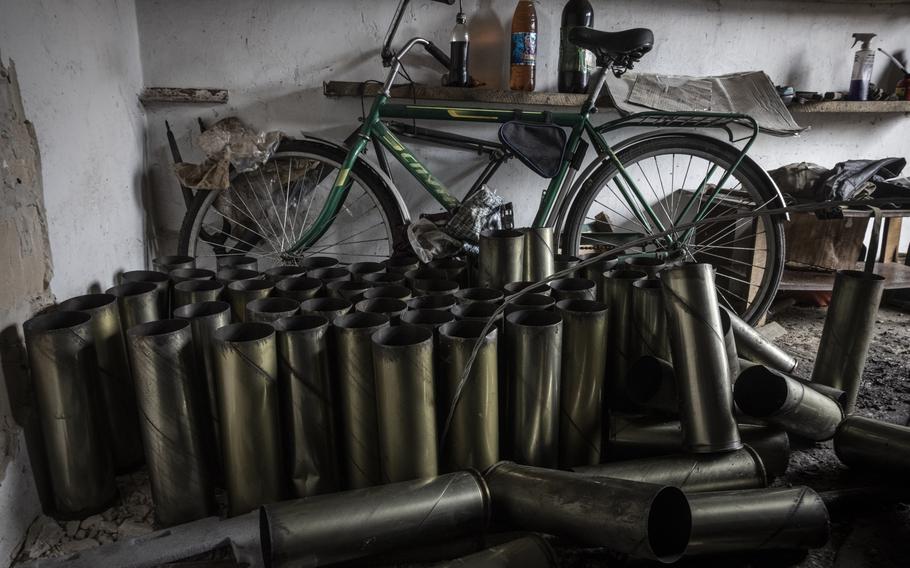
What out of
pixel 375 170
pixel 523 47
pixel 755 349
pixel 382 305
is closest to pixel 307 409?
pixel 382 305

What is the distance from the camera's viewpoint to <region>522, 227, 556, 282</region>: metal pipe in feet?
5.68

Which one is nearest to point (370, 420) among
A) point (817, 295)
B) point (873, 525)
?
point (873, 525)

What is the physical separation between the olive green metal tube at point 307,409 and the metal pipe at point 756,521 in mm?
736

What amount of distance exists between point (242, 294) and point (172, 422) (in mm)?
398

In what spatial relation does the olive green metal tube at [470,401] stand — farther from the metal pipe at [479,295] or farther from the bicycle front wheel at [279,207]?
the bicycle front wheel at [279,207]

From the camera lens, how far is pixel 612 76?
8.18 feet

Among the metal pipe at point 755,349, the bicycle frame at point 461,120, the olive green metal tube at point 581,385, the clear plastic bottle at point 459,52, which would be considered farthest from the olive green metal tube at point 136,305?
the metal pipe at point 755,349

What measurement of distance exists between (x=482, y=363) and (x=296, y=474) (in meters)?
0.46

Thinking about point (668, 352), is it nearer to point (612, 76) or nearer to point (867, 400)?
point (867, 400)

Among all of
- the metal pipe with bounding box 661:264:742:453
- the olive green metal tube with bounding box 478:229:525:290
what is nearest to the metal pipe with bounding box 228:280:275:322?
the olive green metal tube with bounding box 478:229:525:290

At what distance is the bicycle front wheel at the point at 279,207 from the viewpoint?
2197 millimetres

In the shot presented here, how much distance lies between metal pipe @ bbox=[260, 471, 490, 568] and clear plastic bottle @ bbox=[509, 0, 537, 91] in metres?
1.83

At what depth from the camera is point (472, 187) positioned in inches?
97.7

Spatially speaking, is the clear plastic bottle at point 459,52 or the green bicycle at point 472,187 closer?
the green bicycle at point 472,187
